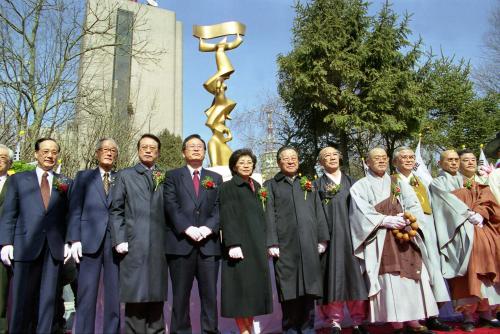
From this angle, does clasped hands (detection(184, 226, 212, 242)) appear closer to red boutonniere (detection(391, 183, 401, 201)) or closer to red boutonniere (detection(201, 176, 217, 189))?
red boutonniere (detection(201, 176, 217, 189))

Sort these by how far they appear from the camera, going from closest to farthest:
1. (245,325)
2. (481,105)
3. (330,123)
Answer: (245,325) < (481,105) < (330,123)

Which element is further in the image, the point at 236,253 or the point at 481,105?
the point at 481,105

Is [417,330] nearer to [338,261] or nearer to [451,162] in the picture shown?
[338,261]

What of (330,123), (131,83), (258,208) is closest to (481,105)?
(330,123)

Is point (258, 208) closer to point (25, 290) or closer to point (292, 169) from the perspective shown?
point (292, 169)

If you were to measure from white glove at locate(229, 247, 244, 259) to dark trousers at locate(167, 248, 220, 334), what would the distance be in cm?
17

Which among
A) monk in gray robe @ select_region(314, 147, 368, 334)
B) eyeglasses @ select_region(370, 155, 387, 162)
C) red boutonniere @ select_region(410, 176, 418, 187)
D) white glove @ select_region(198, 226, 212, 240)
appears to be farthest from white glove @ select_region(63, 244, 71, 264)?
red boutonniere @ select_region(410, 176, 418, 187)

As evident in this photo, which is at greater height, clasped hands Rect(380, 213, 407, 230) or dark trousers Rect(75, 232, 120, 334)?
clasped hands Rect(380, 213, 407, 230)

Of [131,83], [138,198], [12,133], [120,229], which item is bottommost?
[120,229]

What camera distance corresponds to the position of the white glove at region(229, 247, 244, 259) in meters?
3.69

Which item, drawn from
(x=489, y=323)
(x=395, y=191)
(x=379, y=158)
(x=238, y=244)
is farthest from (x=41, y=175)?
(x=489, y=323)

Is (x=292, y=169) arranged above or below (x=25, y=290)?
above

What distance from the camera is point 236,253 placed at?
12.1 ft

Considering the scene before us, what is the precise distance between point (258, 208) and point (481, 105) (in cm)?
1658
